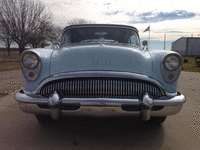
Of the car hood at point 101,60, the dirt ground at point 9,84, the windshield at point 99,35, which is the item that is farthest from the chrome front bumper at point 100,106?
the dirt ground at point 9,84

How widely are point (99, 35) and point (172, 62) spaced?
1537mm

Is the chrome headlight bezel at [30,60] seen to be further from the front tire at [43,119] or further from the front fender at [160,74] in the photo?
the front fender at [160,74]

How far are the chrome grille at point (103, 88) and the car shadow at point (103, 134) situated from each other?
1.12ft

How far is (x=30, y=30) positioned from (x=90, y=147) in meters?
23.5

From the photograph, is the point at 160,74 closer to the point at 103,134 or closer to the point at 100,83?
the point at 100,83

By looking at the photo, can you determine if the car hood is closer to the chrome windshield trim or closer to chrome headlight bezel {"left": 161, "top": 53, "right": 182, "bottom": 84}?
the chrome windshield trim

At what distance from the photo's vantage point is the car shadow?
81.3 inches

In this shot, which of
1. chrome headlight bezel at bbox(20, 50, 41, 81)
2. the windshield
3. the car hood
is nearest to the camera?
the car hood

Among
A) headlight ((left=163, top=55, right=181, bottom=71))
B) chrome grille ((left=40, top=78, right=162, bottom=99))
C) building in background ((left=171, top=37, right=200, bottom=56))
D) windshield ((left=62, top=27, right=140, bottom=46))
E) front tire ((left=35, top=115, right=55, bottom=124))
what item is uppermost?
windshield ((left=62, top=27, right=140, bottom=46))

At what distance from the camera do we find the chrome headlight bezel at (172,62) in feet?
7.16

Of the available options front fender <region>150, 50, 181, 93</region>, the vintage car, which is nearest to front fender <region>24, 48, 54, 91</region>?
the vintage car

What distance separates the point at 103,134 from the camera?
2.32m

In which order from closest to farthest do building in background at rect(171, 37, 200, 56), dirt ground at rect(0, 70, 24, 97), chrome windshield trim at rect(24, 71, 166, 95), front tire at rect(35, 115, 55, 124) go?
chrome windshield trim at rect(24, 71, 166, 95) → front tire at rect(35, 115, 55, 124) → dirt ground at rect(0, 70, 24, 97) → building in background at rect(171, 37, 200, 56)

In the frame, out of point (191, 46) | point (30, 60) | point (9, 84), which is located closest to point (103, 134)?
point (30, 60)
